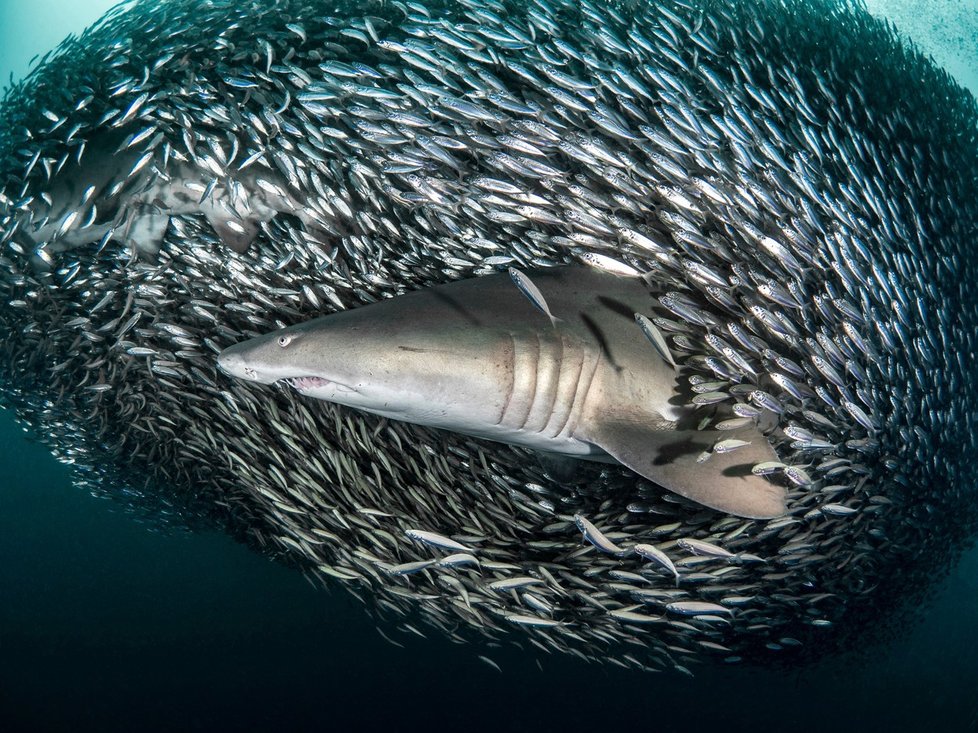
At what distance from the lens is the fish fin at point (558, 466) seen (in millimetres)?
4016

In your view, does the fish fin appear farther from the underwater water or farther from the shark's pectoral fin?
the underwater water

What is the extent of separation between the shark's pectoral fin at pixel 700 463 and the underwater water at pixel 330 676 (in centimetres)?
398

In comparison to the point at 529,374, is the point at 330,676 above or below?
below

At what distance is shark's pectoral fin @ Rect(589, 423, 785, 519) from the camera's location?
2.96 m

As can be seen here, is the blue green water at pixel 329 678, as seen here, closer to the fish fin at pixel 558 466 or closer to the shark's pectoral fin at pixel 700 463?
the fish fin at pixel 558 466

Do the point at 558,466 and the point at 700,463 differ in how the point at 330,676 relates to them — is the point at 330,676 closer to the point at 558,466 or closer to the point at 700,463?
the point at 558,466

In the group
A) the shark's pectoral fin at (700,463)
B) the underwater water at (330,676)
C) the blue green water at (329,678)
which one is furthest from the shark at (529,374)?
the blue green water at (329,678)

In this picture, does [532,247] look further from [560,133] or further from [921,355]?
[921,355]

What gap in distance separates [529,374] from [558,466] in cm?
121

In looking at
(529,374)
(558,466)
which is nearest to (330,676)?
(558,466)

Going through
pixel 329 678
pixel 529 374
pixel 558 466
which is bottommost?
pixel 329 678

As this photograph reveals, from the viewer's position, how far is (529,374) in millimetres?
3113

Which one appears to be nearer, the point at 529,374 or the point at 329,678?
the point at 529,374

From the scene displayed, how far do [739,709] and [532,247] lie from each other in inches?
744
